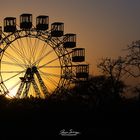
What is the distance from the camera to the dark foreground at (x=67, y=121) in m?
28.0

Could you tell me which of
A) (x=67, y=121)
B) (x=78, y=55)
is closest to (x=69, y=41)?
(x=78, y=55)

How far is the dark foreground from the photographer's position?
28.0 meters

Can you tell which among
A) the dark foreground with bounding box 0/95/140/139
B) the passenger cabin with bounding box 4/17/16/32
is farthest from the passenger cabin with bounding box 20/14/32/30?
the dark foreground with bounding box 0/95/140/139

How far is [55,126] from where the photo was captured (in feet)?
96.4

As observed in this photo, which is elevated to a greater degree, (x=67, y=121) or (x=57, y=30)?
(x=57, y=30)

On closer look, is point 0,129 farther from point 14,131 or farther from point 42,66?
point 42,66

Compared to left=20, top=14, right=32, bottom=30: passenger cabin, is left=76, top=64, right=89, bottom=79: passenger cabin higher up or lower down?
lower down

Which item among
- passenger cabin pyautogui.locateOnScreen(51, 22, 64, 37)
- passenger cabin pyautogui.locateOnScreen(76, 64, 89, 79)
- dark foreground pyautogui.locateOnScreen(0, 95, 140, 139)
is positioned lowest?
dark foreground pyautogui.locateOnScreen(0, 95, 140, 139)

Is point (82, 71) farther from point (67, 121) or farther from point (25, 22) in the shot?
point (67, 121)

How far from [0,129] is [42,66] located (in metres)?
27.3

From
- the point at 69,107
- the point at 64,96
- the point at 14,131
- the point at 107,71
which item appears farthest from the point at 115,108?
the point at 107,71

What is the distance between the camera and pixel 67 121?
3139cm

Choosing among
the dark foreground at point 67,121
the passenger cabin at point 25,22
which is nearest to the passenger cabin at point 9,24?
the passenger cabin at point 25,22

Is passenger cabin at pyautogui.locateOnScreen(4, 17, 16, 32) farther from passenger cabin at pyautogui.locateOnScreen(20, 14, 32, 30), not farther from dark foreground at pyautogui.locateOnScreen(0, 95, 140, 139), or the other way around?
dark foreground at pyautogui.locateOnScreen(0, 95, 140, 139)
